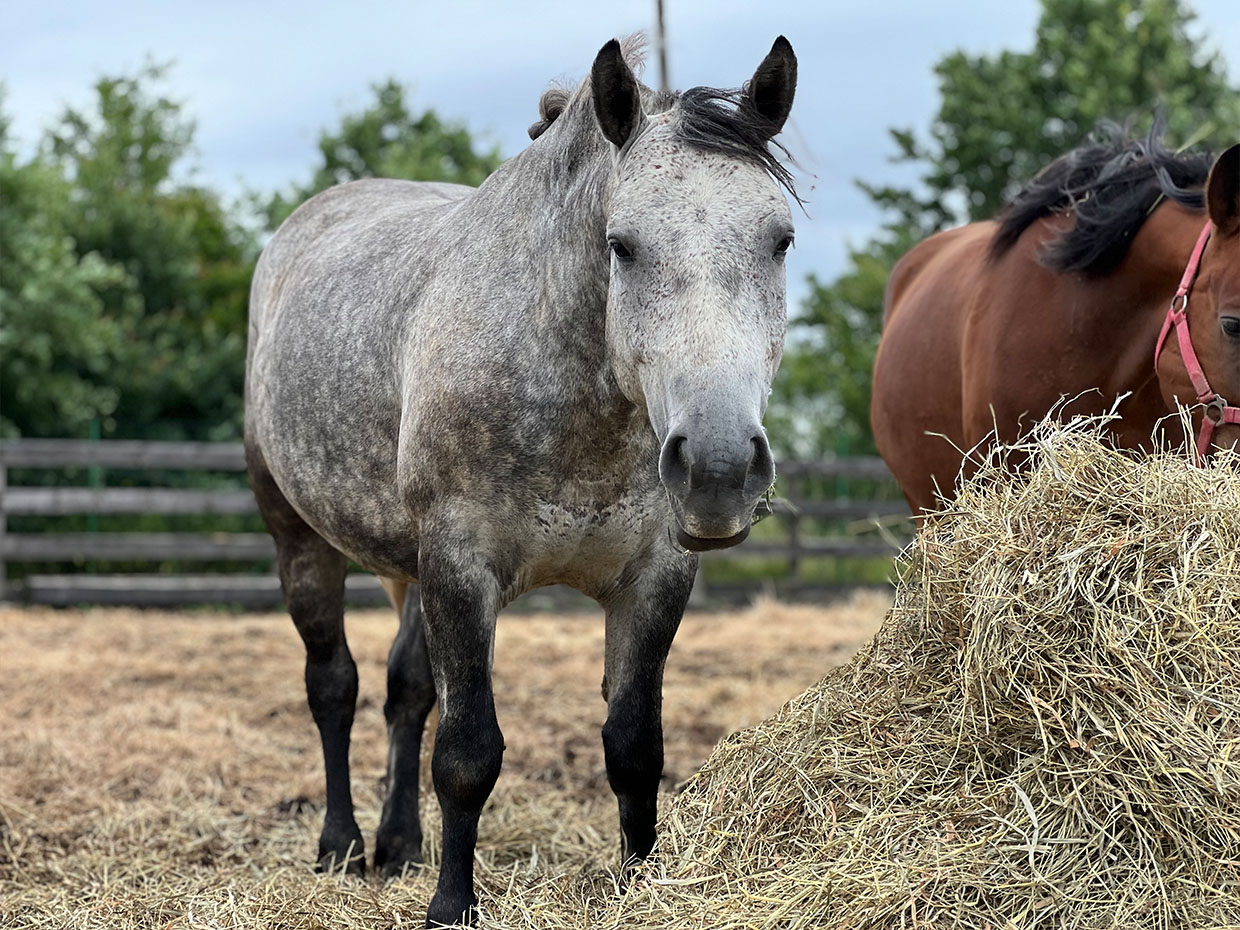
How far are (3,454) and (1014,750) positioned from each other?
9.75 meters

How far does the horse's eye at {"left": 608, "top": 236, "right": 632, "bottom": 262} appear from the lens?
2.53 m

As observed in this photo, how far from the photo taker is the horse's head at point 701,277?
7.54 ft

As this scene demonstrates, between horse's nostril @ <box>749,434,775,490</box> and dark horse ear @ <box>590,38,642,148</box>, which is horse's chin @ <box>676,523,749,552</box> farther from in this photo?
dark horse ear @ <box>590,38,642,148</box>

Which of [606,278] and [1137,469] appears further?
[606,278]

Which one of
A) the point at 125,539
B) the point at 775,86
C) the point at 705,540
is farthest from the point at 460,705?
the point at 125,539

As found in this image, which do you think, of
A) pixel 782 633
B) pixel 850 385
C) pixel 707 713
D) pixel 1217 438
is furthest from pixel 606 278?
pixel 850 385

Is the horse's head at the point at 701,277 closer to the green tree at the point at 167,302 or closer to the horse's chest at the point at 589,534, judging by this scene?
the horse's chest at the point at 589,534

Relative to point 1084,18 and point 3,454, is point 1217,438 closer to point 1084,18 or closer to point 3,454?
point 3,454

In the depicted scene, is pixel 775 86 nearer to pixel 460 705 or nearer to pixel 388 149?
pixel 460 705

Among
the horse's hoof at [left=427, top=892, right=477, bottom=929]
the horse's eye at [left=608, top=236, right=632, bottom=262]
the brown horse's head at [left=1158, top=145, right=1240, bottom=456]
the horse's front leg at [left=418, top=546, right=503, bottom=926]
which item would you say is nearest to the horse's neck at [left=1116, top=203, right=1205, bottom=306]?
the brown horse's head at [left=1158, top=145, right=1240, bottom=456]

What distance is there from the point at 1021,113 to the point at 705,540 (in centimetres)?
1395

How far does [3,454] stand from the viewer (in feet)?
33.8

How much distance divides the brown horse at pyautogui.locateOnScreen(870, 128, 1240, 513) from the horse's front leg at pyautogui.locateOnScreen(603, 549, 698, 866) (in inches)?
32.1

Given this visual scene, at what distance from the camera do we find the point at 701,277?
2.41 meters
